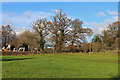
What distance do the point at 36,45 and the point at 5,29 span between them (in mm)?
17922

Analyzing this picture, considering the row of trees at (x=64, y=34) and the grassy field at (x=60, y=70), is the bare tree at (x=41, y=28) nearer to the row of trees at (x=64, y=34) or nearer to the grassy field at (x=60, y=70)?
the row of trees at (x=64, y=34)

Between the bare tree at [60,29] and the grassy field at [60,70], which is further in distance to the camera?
the bare tree at [60,29]

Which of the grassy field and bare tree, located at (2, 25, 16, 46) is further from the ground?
bare tree, located at (2, 25, 16, 46)

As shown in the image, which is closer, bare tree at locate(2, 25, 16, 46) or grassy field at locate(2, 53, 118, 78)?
grassy field at locate(2, 53, 118, 78)

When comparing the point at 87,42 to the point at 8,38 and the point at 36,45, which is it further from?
the point at 8,38

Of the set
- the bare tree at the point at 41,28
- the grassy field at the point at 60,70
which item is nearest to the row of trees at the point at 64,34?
the bare tree at the point at 41,28

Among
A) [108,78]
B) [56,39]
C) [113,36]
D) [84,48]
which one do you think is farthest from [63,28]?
[108,78]

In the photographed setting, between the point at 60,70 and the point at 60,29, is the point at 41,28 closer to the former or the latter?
the point at 60,29

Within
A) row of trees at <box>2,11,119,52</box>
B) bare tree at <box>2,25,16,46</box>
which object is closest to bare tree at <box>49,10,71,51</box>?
row of trees at <box>2,11,119,52</box>

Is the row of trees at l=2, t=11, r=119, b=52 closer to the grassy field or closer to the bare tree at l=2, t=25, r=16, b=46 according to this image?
the bare tree at l=2, t=25, r=16, b=46

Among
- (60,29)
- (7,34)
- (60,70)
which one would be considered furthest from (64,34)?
(60,70)

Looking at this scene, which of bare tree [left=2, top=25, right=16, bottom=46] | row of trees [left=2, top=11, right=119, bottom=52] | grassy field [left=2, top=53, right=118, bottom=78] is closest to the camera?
grassy field [left=2, top=53, right=118, bottom=78]

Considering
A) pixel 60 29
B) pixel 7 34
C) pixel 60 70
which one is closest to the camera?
pixel 60 70

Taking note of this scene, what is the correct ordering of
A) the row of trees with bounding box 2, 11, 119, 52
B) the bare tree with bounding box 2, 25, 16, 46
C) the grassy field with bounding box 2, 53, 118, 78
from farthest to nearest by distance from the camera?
the bare tree with bounding box 2, 25, 16, 46, the row of trees with bounding box 2, 11, 119, 52, the grassy field with bounding box 2, 53, 118, 78
